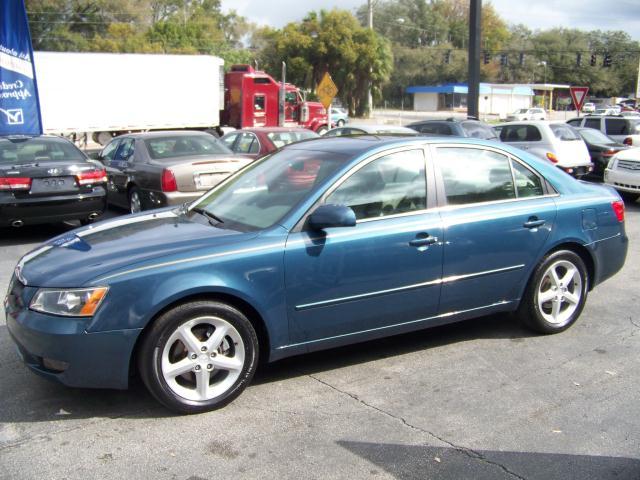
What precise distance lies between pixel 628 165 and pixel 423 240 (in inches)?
376

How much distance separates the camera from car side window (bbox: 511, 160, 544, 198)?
507cm

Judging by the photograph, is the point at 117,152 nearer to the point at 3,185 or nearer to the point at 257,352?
the point at 3,185

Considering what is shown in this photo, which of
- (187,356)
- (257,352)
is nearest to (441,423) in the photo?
(257,352)

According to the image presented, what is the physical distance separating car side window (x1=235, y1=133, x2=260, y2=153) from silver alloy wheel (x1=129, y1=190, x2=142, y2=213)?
8.56 ft

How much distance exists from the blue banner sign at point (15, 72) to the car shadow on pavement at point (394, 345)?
10.7m

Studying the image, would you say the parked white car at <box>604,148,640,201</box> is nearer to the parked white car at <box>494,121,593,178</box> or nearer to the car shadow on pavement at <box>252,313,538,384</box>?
the parked white car at <box>494,121,593,178</box>

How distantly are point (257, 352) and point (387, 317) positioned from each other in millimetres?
938

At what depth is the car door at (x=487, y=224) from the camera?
4613 millimetres

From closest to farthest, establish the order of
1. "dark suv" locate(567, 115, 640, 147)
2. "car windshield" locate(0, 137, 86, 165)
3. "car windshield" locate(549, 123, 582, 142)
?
"car windshield" locate(0, 137, 86, 165) → "car windshield" locate(549, 123, 582, 142) → "dark suv" locate(567, 115, 640, 147)

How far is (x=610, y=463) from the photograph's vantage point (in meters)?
3.34

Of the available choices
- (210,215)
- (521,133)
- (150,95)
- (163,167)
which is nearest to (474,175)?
(210,215)

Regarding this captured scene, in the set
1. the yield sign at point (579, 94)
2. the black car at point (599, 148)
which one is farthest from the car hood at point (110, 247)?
the yield sign at point (579, 94)

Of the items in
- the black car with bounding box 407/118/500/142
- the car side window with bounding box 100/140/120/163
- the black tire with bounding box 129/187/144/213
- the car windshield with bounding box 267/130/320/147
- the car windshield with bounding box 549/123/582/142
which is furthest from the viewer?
the black car with bounding box 407/118/500/142

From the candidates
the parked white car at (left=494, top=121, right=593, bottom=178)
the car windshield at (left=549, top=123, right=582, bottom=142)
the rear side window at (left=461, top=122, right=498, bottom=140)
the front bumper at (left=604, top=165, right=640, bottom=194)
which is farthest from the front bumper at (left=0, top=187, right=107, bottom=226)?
the car windshield at (left=549, top=123, right=582, bottom=142)
